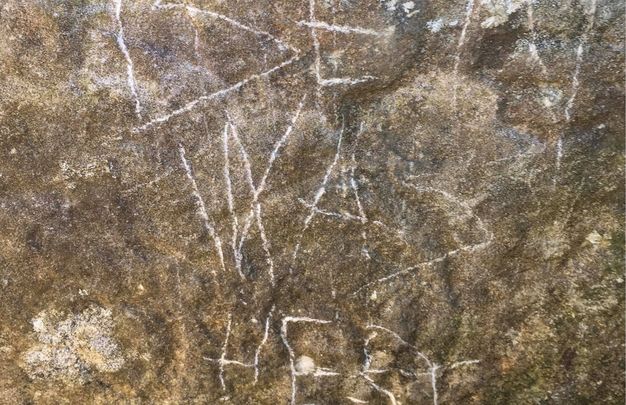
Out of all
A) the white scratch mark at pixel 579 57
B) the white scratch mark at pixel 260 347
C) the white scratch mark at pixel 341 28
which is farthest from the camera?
the white scratch mark at pixel 260 347

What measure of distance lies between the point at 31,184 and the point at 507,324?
1.72 metres

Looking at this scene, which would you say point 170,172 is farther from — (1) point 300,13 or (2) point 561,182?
(2) point 561,182

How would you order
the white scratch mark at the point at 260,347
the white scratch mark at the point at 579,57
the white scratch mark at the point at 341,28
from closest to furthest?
the white scratch mark at the point at 579,57
the white scratch mark at the point at 341,28
the white scratch mark at the point at 260,347

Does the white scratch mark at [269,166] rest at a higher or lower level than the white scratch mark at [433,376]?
higher

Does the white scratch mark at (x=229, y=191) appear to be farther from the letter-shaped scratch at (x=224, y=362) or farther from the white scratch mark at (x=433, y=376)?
the white scratch mark at (x=433, y=376)

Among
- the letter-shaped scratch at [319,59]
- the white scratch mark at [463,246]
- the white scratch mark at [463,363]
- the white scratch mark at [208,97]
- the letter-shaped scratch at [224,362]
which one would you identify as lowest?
the letter-shaped scratch at [224,362]

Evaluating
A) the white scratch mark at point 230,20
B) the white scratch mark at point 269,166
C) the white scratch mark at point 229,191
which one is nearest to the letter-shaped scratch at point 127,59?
the white scratch mark at point 230,20

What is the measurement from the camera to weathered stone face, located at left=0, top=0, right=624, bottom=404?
2.12 m

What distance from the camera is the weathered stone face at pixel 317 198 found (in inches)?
83.7

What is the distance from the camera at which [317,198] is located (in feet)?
7.32

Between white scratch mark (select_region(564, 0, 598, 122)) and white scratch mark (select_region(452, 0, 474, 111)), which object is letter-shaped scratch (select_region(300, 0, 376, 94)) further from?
white scratch mark (select_region(564, 0, 598, 122))

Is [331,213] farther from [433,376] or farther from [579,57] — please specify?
[579,57]

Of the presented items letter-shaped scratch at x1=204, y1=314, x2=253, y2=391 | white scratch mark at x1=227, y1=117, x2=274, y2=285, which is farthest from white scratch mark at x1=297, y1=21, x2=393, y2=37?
letter-shaped scratch at x1=204, y1=314, x2=253, y2=391

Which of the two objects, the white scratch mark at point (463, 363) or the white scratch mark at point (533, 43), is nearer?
the white scratch mark at point (533, 43)
